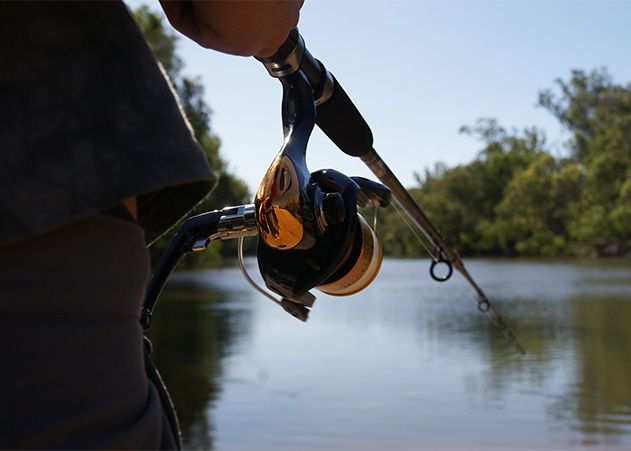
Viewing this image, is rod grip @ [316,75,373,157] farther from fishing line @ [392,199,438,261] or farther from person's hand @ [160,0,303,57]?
person's hand @ [160,0,303,57]

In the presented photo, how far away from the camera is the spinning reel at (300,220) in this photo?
100cm

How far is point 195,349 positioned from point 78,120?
861 cm

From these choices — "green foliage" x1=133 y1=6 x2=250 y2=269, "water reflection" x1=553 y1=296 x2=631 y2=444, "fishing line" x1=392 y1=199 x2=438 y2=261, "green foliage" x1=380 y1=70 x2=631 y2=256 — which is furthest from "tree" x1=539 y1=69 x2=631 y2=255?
"fishing line" x1=392 y1=199 x2=438 y2=261

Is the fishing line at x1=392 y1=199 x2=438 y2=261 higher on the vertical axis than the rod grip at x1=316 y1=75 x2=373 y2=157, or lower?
lower

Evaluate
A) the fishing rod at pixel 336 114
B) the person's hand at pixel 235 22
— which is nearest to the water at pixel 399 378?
the fishing rod at pixel 336 114

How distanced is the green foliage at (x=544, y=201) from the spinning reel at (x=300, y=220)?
109 feet

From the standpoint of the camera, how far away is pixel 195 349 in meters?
9.08

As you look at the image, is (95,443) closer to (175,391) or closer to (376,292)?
(175,391)

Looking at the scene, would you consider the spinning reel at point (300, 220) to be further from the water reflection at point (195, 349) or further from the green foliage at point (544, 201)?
the green foliage at point (544, 201)

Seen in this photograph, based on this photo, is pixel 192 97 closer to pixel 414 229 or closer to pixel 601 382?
pixel 601 382

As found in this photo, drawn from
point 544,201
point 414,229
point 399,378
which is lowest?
point 544,201

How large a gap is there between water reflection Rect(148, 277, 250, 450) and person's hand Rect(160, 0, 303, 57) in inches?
175

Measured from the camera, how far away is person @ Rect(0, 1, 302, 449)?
2.02ft

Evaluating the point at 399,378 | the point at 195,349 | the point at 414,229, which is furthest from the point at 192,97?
the point at 414,229
